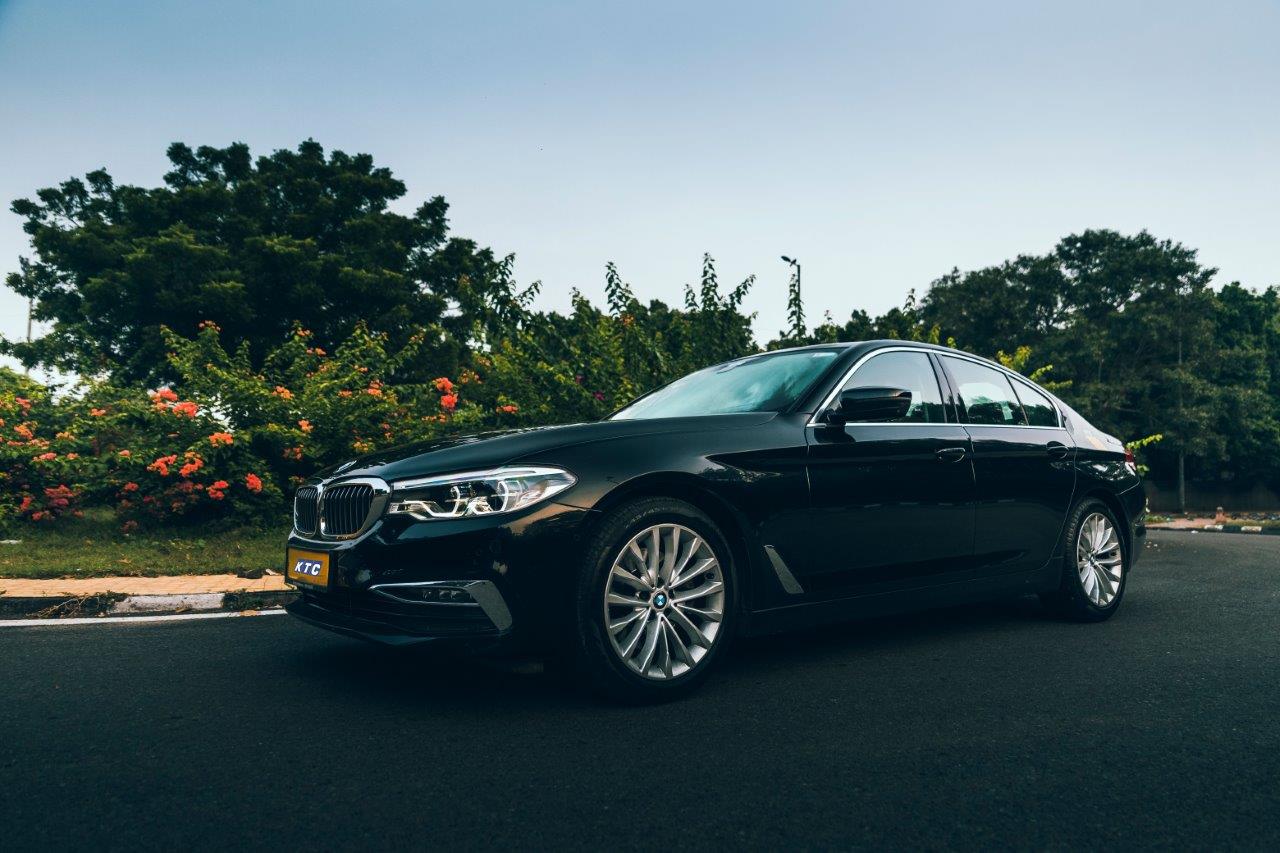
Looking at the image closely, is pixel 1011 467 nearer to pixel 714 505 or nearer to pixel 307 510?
pixel 714 505

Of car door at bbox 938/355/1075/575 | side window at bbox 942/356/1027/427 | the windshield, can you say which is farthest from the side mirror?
side window at bbox 942/356/1027/427

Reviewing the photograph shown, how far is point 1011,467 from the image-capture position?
17.4ft

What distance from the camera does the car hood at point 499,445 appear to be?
373 centimetres

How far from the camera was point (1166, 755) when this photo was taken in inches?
126

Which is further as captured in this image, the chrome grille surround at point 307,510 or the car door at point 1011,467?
the car door at point 1011,467

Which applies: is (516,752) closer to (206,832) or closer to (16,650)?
(206,832)

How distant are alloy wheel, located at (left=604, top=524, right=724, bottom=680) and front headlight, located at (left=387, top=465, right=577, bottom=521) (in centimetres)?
42

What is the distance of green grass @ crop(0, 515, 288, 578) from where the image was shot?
762 centimetres

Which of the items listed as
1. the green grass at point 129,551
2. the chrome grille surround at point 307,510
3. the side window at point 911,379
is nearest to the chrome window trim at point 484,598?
the chrome grille surround at point 307,510

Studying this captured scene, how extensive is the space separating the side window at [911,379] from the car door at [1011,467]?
0.18m

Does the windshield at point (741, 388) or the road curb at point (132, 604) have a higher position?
the windshield at point (741, 388)

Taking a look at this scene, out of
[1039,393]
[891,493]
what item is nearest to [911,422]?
[891,493]

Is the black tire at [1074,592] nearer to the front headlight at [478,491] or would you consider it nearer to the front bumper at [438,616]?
the front headlight at [478,491]

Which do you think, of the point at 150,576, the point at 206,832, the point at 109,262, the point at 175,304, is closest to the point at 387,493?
the point at 206,832
